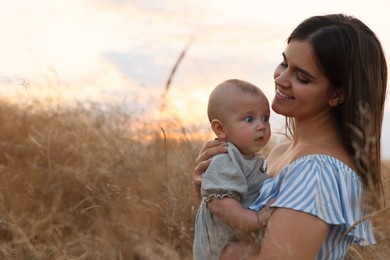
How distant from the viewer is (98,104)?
4.61 meters

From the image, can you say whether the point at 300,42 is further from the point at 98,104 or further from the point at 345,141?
the point at 98,104

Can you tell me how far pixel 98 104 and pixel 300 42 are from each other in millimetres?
2589

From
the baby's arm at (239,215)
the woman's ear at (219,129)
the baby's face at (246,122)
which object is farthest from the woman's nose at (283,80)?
the baby's arm at (239,215)

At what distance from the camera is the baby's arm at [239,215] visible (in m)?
2.12

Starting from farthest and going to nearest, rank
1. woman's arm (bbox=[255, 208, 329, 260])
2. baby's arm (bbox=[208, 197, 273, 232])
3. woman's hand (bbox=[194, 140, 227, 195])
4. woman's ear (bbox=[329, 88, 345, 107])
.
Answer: woman's hand (bbox=[194, 140, 227, 195])
woman's ear (bbox=[329, 88, 345, 107])
baby's arm (bbox=[208, 197, 273, 232])
woman's arm (bbox=[255, 208, 329, 260])

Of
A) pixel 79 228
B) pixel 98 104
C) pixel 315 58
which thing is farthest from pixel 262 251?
pixel 98 104

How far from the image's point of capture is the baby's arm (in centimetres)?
212

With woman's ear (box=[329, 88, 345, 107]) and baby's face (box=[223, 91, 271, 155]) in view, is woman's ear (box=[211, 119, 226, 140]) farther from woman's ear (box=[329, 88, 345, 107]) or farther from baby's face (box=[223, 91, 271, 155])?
woman's ear (box=[329, 88, 345, 107])

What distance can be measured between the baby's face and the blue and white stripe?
0.19 m

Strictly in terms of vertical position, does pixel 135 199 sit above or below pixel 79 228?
above

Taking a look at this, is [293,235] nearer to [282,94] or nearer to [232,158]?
[232,158]

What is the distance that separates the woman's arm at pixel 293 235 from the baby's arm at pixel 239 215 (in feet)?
0.21

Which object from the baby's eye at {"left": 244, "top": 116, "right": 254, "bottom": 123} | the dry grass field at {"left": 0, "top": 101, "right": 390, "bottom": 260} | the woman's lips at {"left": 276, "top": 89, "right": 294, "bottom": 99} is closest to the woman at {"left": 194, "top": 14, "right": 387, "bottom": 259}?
the woman's lips at {"left": 276, "top": 89, "right": 294, "bottom": 99}

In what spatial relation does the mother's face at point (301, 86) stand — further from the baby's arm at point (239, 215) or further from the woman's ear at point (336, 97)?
the baby's arm at point (239, 215)
